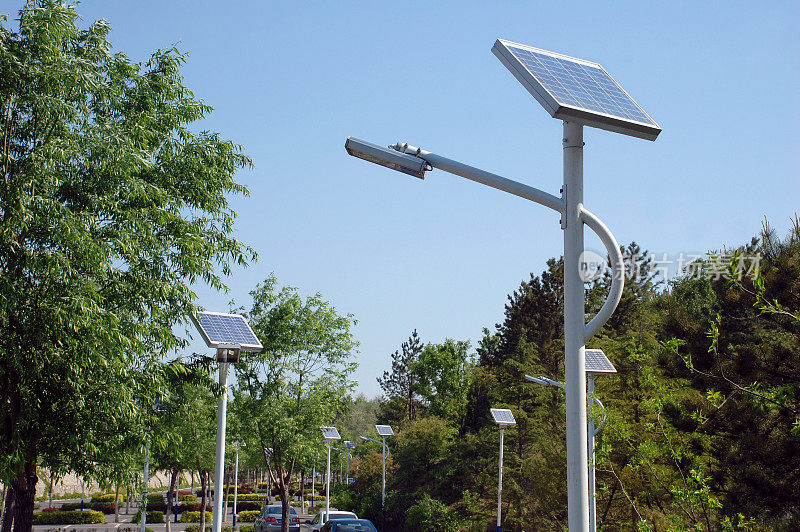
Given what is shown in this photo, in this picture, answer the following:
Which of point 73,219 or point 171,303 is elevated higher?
point 73,219

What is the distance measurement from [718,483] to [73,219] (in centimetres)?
1270

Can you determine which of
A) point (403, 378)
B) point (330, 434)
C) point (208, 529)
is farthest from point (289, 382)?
point (403, 378)

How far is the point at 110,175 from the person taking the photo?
36.9 ft

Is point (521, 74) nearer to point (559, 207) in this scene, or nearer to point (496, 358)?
point (559, 207)

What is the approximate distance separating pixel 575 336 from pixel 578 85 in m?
2.35

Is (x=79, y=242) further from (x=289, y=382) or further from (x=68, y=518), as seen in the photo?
(x=68, y=518)

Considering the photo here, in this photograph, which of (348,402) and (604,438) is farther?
(348,402)

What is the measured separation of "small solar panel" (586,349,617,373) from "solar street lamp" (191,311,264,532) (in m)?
7.47

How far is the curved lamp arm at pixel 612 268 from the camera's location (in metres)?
5.42

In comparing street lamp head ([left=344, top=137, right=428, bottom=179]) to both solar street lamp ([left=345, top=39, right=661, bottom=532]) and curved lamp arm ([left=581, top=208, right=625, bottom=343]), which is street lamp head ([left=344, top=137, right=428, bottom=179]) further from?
curved lamp arm ([left=581, top=208, right=625, bottom=343])

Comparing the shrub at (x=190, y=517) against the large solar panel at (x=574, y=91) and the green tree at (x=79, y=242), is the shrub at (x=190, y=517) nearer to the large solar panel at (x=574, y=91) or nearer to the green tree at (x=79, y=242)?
the green tree at (x=79, y=242)

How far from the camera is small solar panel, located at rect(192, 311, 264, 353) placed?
11.2 metres

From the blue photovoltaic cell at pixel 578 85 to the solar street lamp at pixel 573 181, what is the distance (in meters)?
0.02

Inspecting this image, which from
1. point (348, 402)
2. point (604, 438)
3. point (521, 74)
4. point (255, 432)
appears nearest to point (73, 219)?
point (521, 74)
